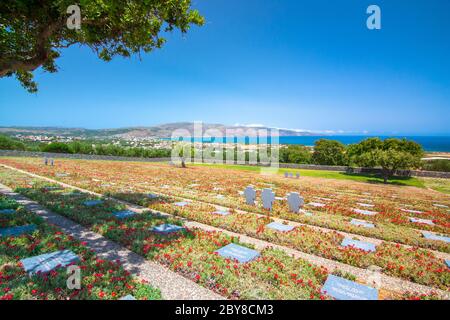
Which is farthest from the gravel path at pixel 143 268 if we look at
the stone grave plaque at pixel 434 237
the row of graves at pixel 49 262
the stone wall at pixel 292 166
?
the stone wall at pixel 292 166

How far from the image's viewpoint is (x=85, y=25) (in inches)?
297

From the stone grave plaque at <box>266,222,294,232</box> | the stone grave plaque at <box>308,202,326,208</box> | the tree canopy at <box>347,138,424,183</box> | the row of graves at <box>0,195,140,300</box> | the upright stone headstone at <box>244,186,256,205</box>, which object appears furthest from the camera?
the tree canopy at <box>347,138,424,183</box>

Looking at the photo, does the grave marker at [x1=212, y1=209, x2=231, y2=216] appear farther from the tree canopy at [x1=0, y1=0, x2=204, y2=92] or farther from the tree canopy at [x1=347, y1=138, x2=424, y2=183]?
the tree canopy at [x1=347, y1=138, x2=424, y2=183]

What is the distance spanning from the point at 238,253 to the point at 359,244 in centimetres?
408

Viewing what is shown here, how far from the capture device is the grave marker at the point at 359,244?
698 cm

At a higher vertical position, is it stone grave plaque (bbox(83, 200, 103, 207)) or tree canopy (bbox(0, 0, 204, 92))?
tree canopy (bbox(0, 0, 204, 92))

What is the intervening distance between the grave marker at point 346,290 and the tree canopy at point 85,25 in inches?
330

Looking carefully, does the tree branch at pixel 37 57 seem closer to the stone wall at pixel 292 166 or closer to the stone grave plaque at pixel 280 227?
the stone grave plaque at pixel 280 227

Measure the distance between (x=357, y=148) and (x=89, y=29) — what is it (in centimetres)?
4635

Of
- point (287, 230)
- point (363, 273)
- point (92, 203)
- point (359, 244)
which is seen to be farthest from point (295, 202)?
point (92, 203)

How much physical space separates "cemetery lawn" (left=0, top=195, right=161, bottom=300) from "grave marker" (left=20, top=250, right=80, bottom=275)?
0.12 metres

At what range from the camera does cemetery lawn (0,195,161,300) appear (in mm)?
4156

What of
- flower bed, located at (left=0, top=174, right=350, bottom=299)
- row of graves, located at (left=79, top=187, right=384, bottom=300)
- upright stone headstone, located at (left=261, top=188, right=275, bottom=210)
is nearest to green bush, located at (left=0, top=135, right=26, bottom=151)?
row of graves, located at (left=79, top=187, right=384, bottom=300)

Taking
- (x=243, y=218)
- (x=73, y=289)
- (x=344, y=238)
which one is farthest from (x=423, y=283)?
(x=73, y=289)
